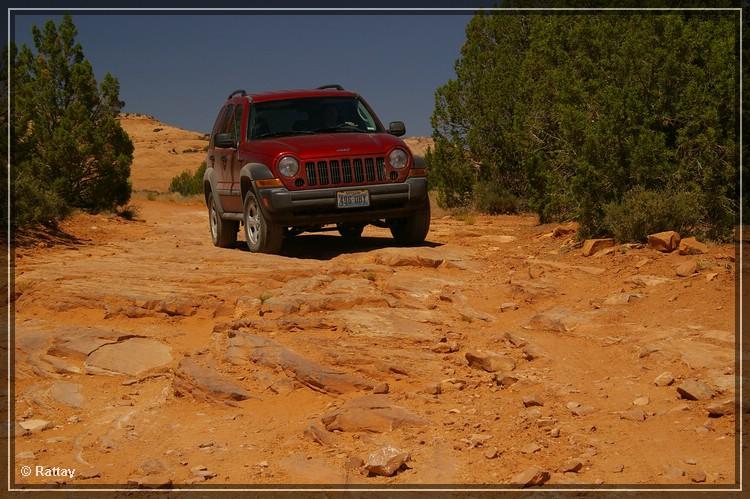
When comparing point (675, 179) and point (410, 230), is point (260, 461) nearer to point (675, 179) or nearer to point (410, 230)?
point (410, 230)

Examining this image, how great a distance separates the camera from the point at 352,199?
37.0ft

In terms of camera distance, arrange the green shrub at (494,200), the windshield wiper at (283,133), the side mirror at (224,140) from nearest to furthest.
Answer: the side mirror at (224,140) → the windshield wiper at (283,133) → the green shrub at (494,200)

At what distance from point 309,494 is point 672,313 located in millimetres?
3884

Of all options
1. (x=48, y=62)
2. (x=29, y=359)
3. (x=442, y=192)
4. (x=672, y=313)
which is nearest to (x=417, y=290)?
(x=672, y=313)

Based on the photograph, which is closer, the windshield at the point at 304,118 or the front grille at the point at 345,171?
the front grille at the point at 345,171

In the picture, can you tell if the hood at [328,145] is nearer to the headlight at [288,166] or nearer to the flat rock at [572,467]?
the headlight at [288,166]

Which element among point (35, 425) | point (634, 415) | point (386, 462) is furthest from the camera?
point (35, 425)

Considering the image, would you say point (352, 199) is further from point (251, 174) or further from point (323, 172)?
point (251, 174)

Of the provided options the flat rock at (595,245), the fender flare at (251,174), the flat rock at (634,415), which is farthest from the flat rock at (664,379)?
the fender flare at (251,174)

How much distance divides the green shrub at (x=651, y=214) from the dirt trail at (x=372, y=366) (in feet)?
2.15

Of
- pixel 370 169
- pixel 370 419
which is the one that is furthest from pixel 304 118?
pixel 370 419

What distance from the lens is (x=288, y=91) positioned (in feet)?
41.3

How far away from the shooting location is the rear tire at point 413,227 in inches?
477

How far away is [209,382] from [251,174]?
5006mm
